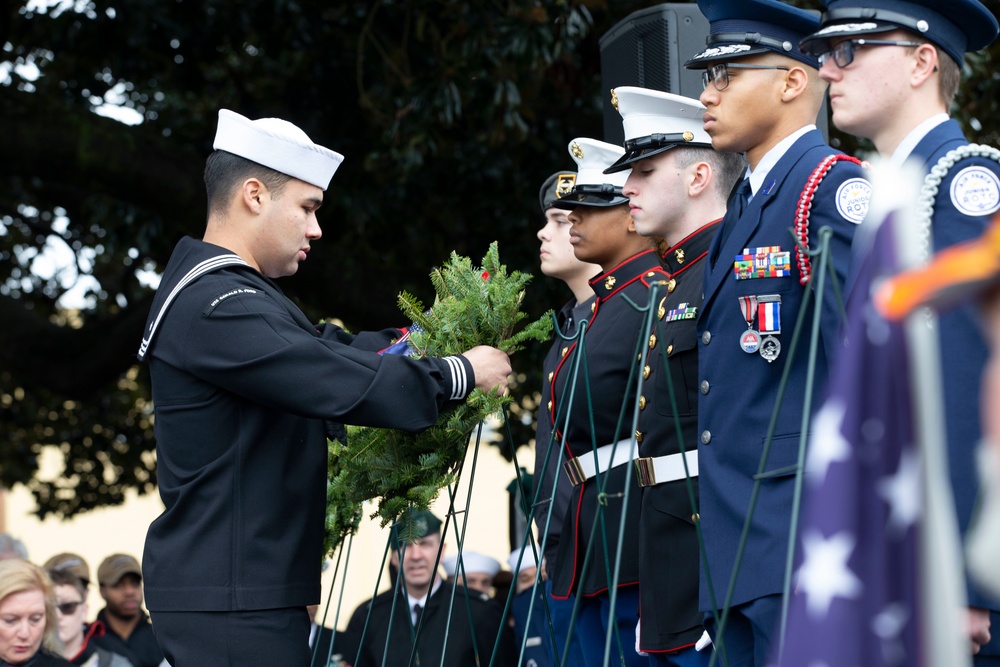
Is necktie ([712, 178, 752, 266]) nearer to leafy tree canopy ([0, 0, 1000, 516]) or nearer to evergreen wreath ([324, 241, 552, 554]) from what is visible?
evergreen wreath ([324, 241, 552, 554])

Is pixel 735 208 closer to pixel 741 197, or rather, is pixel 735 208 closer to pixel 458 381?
pixel 741 197

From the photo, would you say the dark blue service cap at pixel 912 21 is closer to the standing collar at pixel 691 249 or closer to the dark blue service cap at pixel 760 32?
the dark blue service cap at pixel 760 32

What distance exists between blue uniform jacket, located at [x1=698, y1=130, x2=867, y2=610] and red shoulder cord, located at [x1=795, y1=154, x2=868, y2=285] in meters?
0.01

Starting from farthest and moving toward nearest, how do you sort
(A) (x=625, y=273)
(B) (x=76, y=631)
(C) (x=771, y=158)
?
(B) (x=76, y=631) < (A) (x=625, y=273) < (C) (x=771, y=158)

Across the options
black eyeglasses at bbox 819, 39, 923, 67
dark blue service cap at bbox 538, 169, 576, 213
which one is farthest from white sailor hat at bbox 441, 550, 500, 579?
black eyeglasses at bbox 819, 39, 923, 67

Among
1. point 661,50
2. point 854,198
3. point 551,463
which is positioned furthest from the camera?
point 661,50

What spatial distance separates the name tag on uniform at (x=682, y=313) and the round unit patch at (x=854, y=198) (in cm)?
64

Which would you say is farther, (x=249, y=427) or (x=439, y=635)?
(x=439, y=635)

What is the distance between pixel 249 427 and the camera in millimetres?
3574

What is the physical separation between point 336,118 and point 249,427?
5305 mm

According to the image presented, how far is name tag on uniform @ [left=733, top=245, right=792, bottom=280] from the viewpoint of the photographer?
3037 mm

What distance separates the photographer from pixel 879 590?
5.28 feet

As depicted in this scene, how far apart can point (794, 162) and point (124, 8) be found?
6248mm

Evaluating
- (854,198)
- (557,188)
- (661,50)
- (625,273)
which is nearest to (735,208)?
(854,198)
